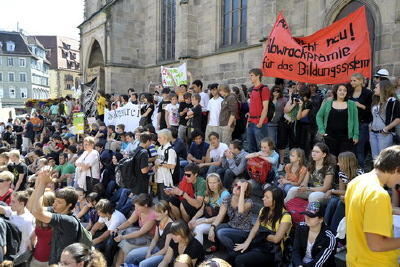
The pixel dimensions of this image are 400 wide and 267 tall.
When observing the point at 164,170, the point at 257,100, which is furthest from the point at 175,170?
the point at 257,100

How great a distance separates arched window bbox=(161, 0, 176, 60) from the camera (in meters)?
18.9

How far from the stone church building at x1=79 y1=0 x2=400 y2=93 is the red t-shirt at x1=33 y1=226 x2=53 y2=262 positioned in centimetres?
829

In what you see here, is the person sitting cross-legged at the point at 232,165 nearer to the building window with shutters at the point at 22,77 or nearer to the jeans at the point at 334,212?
the jeans at the point at 334,212

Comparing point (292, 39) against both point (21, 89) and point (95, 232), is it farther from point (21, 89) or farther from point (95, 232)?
point (21, 89)

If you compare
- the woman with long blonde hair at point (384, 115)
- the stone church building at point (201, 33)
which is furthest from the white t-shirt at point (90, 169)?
the stone church building at point (201, 33)

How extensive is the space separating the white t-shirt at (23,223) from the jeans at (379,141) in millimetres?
5343

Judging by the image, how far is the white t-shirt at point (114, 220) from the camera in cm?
584

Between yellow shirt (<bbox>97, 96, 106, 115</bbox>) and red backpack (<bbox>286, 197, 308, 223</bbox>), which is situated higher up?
yellow shirt (<bbox>97, 96, 106, 115</bbox>)

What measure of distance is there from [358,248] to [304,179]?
113 inches

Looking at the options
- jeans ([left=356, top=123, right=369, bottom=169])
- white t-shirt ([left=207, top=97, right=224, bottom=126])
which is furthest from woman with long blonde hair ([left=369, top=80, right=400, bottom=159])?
white t-shirt ([left=207, top=97, right=224, bottom=126])

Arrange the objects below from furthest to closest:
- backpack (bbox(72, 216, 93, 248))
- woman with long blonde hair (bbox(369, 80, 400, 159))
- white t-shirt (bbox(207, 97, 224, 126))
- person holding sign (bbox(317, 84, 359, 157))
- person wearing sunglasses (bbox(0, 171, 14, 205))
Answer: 1. white t-shirt (bbox(207, 97, 224, 126))
2. person wearing sunglasses (bbox(0, 171, 14, 205))
3. person holding sign (bbox(317, 84, 359, 157))
4. woman with long blonde hair (bbox(369, 80, 400, 159))
5. backpack (bbox(72, 216, 93, 248))

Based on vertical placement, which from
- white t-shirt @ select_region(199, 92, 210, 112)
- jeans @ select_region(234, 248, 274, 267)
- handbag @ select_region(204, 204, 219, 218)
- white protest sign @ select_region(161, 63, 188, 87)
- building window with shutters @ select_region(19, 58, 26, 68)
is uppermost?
building window with shutters @ select_region(19, 58, 26, 68)

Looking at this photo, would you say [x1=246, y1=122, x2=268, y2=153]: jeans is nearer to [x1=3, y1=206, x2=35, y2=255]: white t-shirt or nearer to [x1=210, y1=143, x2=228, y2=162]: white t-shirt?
[x1=210, y1=143, x2=228, y2=162]: white t-shirt

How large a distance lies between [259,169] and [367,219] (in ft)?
12.0
